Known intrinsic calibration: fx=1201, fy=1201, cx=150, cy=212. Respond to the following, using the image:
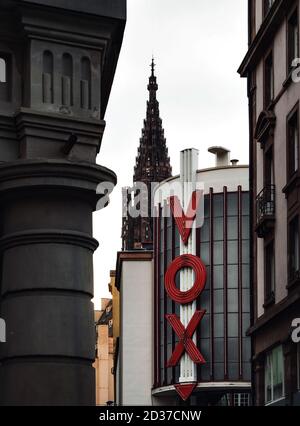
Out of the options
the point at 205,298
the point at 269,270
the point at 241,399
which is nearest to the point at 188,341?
the point at 205,298

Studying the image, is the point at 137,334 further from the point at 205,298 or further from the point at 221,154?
the point at 221,154

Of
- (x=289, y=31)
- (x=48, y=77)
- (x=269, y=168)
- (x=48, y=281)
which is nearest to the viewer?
(x=48, y=281)

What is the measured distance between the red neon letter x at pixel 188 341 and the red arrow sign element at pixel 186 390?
181 centimetres

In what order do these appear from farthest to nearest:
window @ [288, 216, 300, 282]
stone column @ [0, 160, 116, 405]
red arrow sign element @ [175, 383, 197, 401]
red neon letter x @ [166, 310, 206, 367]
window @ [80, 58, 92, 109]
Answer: red arrow sign element @ [175, 383, 197, 401]
red neon letter x @ [166, 310, 206, 367]
window @ [288, 216, 300, 282]
window @ [80, 58, 92, 109]
stone column @ [0, 160, 116, 405]

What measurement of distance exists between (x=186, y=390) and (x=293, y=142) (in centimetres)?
5082

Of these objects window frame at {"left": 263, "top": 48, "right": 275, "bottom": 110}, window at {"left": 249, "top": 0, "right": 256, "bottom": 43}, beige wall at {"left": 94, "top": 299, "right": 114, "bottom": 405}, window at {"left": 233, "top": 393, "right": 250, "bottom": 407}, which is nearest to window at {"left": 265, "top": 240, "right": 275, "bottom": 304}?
window frame at {"left": 263, "top": 48, "right": 275, "bottom": 110}

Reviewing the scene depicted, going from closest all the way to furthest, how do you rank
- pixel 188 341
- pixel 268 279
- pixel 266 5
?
pixel 268 279, pixel 266 5, pixel 188 341

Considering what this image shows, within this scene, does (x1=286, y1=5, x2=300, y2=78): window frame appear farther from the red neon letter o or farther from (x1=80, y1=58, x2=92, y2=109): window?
the red neon letter o

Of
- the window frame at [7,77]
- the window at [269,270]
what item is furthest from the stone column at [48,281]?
the window at [269,270]

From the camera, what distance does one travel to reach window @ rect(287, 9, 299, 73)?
3819 cm

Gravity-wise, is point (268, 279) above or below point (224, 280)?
below

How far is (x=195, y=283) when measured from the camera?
87000 mm

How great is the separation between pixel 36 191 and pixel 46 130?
0.72m

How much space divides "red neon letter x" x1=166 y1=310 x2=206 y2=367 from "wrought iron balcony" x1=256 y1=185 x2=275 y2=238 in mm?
44887
